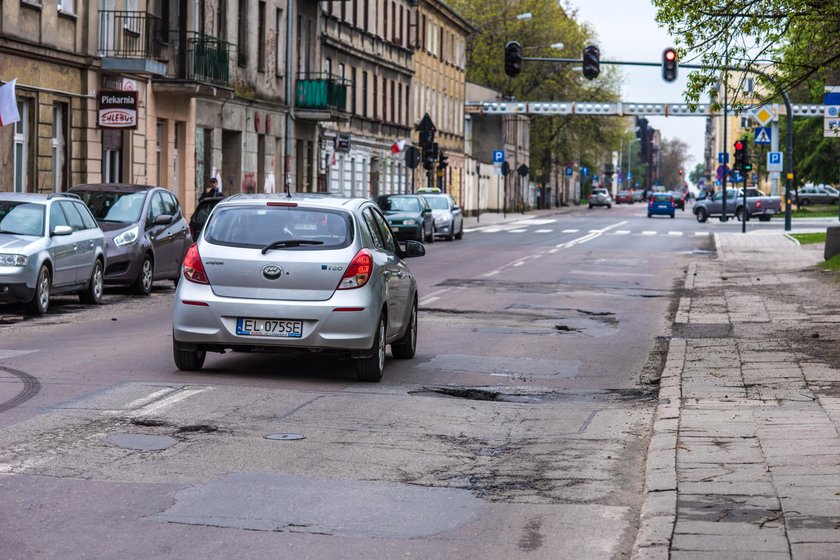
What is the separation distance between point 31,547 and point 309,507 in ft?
4.87

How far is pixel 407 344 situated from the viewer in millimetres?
14188

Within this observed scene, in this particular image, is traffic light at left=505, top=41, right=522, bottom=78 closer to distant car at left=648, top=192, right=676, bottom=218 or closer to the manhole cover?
the manhole cover

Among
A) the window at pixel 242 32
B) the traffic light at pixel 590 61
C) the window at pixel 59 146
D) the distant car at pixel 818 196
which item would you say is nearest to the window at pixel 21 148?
the window at pixel 59 146

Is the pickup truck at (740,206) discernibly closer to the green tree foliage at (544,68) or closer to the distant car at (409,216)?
the green tree foliage at (544,68)

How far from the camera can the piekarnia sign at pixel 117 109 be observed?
107ft

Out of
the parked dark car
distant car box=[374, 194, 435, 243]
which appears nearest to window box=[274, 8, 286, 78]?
distant car box=[374, 194, 435, 243]

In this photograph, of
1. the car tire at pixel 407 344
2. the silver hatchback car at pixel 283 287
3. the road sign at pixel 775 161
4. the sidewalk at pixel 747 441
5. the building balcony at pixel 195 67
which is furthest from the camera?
the road sign at pixel 775 161

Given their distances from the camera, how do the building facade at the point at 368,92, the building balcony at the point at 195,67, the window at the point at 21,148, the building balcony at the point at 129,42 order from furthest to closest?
the building facade at the point at 368,92
the building balcony at the point at 195,67
the building balcony at the point at 129,42
the window at the point at 21,148

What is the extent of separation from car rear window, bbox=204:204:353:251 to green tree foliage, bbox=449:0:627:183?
276ft

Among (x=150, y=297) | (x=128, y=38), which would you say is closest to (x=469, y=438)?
(x=150, y=297)

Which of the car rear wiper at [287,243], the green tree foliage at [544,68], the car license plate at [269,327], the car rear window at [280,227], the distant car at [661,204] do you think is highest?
the green tree foliage at [544,68]

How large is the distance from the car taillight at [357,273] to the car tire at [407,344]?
6.15ft

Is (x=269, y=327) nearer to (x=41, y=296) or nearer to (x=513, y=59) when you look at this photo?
(x=41, y=296)

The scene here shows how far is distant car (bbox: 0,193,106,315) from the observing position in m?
18.2
